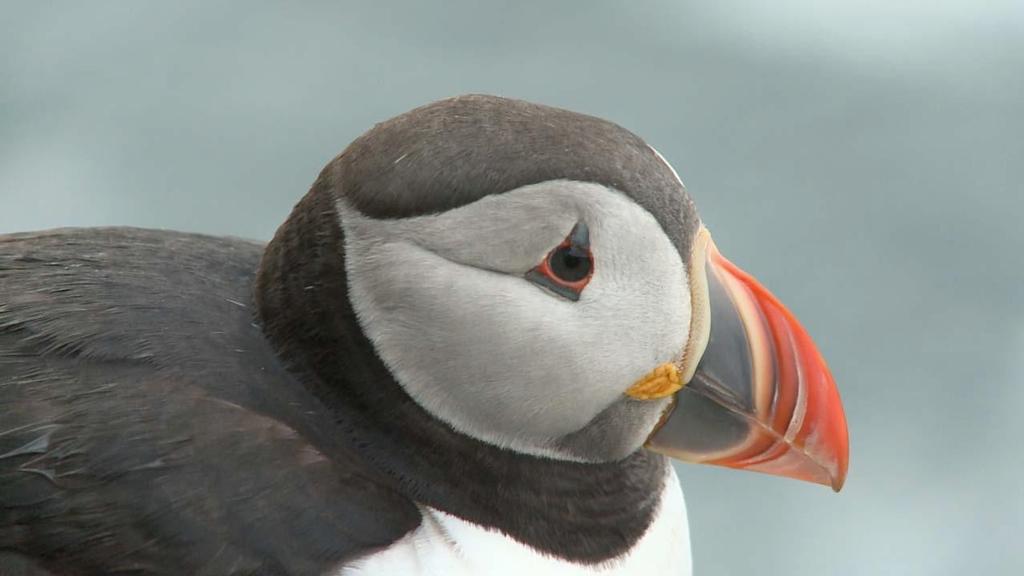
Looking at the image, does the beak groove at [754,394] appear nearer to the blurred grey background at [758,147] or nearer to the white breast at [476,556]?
the white breast at [476,556]

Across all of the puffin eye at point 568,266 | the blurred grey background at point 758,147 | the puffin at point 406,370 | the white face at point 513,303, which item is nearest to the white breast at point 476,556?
the puffin at point 406,370

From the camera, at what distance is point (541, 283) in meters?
1.41

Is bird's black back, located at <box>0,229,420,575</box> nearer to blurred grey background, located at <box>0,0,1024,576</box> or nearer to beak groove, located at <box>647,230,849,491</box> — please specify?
beak groove, located at <box>647,230,849,491</box>

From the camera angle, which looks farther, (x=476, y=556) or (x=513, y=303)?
(x=476, y=556)

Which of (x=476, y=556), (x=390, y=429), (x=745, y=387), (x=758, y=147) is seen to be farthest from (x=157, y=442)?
(x=758, y=147)

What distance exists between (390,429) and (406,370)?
0.08 meters

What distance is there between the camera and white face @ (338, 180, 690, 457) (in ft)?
4.55

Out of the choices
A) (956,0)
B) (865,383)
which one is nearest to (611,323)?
(865,383)

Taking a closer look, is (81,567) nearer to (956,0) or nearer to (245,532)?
(245,532)

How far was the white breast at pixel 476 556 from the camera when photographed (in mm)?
1446

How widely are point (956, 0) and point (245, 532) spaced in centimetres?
227

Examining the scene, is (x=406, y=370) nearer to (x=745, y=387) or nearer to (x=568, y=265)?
(x=568, y=265)

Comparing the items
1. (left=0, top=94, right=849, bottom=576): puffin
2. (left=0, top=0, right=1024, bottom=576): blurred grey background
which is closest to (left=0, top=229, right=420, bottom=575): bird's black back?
(left=0, top=94, right=849, bottom=576): puffin

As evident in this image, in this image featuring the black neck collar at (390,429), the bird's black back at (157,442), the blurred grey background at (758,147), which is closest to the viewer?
the bird's black back at (157,442)
